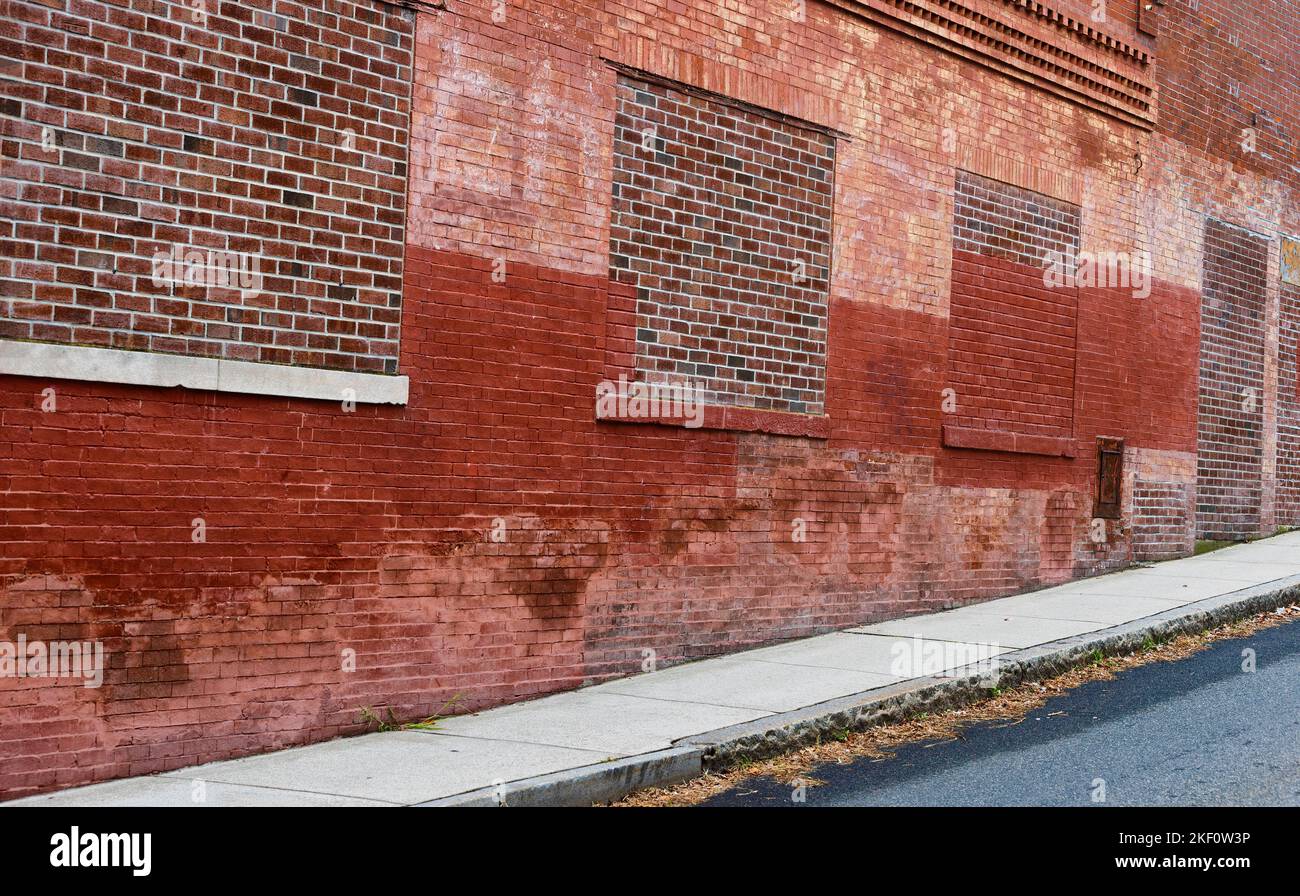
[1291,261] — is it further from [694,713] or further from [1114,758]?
[694,713]

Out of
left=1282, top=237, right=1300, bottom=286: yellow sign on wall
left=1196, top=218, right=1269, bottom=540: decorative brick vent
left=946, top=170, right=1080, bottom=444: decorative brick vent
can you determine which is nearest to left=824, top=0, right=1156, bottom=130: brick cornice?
left=946, top=170, right=1080, bottom=444: decorative brick vent

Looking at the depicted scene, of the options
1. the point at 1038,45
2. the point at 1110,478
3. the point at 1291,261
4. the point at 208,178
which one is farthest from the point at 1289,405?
the point at 208,178

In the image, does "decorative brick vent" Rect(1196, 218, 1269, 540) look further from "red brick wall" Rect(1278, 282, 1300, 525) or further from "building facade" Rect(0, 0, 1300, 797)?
"building facade" Rect(0, 0, 1300, 797)

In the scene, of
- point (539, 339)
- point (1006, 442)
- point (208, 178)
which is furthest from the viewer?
point (1006, 442)

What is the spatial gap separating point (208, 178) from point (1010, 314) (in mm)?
7831

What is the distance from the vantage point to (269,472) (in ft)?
23.6

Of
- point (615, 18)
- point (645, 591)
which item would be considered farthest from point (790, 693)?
point (615, 18)

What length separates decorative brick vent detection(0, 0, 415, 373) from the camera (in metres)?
6.36

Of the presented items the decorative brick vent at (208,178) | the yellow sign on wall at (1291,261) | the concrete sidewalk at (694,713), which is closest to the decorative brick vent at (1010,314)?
the concrete sidewalk at (694,713)

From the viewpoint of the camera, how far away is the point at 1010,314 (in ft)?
40.1

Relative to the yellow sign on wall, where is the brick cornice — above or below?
above

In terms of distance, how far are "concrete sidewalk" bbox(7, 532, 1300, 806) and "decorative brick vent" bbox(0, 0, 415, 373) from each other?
224cm

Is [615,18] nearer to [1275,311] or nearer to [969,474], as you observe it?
[969,474]
